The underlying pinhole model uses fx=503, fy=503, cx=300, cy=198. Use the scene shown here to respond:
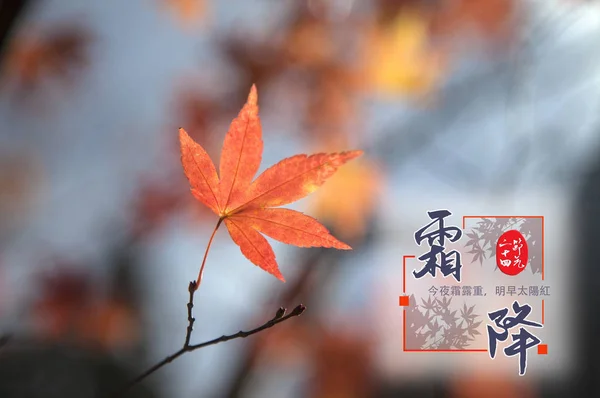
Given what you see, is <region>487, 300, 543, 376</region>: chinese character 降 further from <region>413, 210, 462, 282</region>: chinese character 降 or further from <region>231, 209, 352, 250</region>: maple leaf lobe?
<region>231, 209, 352, 250</region>: maple leaf lobe

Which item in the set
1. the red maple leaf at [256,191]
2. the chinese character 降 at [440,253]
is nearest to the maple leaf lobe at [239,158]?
the red maple leaf at [256,191]

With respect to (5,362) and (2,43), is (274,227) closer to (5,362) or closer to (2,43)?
(2,43)

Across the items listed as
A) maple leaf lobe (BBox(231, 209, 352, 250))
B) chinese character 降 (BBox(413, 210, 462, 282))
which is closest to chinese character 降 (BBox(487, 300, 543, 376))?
chinese character 降 (BBox(413, 210, 462, 282))

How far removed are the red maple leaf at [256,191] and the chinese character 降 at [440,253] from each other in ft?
1.63

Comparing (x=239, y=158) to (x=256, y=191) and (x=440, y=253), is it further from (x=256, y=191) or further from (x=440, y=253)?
(x=440, y=253)

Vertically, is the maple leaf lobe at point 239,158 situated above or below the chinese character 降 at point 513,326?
above

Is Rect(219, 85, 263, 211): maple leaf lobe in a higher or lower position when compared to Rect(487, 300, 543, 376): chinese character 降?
higher

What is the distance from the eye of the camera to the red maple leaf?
1.27ft

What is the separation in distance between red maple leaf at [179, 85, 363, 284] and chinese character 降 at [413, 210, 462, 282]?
497 millimetres

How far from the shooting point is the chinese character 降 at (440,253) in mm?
860

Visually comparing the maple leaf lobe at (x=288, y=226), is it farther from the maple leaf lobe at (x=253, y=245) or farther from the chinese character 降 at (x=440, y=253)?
the chinese character 降 at (x=440, y=253)

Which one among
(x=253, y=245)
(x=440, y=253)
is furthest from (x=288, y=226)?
(x=440, y=253)

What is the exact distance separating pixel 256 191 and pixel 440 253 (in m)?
0.55

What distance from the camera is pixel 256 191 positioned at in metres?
0.41
